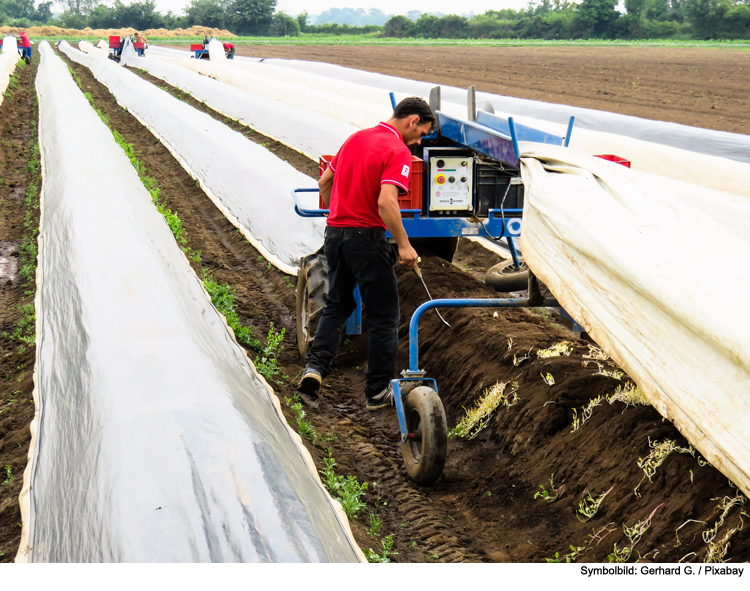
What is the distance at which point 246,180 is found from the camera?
28.6 feet

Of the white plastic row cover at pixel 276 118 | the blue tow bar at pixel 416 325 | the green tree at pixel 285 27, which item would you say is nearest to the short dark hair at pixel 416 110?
the blue tow bar at pixel 416 325

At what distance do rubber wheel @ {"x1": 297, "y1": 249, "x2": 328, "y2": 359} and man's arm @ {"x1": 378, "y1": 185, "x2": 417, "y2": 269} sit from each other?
1131mm

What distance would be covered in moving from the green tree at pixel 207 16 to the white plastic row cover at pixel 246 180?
56529 mm

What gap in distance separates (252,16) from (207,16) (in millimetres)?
4908

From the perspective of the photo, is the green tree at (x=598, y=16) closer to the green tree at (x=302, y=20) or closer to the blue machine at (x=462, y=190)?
the green tree at (x=302, y=20)

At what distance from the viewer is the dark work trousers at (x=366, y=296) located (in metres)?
3.82

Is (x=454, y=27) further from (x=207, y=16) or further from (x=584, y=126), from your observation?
(x=584, y=126)

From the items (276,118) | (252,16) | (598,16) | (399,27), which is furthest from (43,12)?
(276,118)

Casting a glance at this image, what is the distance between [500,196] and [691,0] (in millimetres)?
52011

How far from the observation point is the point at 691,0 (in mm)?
47875

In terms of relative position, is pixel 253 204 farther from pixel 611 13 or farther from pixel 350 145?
pixel 611 13

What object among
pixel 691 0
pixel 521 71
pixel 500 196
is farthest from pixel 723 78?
pixel 691 0

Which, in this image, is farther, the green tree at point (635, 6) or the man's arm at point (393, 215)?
the green tree at point (635, 6)

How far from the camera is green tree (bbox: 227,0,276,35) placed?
211 ft
